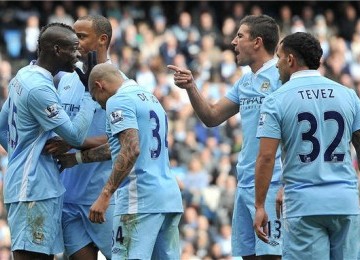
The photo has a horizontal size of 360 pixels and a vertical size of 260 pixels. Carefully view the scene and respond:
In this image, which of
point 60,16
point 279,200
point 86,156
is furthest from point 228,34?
point 279,200

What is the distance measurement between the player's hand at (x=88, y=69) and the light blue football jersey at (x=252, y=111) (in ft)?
4.41

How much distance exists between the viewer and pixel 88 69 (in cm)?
1082

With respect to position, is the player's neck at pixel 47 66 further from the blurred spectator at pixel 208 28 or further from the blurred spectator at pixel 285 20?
the blurred spectator at pixel 285 20

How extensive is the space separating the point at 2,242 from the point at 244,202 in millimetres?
10224

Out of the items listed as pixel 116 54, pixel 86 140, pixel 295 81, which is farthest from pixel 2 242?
pixel 295 81

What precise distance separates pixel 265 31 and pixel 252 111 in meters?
0.76

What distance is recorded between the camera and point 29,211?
10.2 meters

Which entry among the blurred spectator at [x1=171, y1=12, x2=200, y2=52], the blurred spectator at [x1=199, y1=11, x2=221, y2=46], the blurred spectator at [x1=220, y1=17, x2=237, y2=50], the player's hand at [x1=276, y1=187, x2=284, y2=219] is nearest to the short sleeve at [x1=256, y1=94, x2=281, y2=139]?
the player's hand at [x1=276, y1=187, x2=284, y2=219]

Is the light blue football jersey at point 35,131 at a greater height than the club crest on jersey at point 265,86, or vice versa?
the club crest on jersey at point 265,86

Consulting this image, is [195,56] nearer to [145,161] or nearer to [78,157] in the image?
[78,157]

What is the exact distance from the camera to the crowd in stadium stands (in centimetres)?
2309

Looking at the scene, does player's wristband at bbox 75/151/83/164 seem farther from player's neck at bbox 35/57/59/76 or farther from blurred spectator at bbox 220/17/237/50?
blurred spectator at bbox 220/17/237/50

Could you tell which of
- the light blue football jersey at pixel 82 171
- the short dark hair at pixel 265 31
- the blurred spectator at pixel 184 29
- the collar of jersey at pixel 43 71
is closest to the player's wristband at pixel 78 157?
the light blue football jersey at pixel 82 171

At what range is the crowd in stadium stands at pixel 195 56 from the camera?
23094mm
